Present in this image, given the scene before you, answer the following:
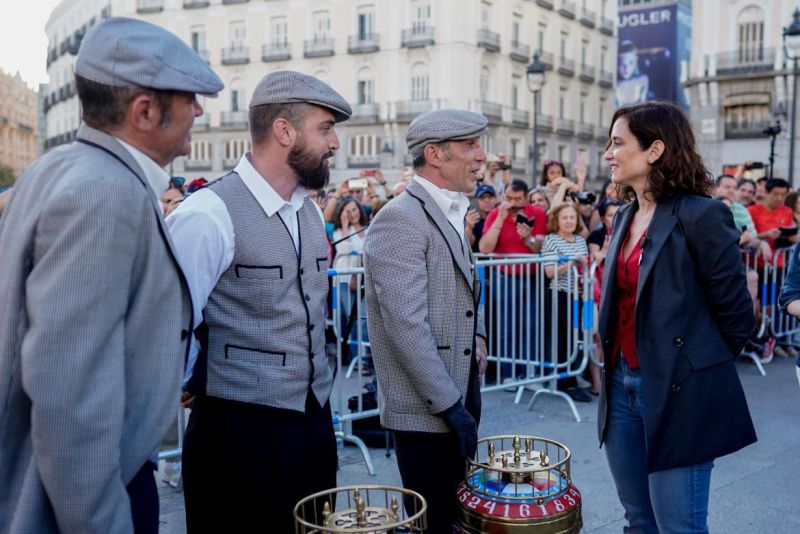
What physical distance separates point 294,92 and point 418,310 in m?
0.89

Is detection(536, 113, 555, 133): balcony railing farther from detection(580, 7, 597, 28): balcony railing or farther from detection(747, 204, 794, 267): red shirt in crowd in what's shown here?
detection(747, 204, 794, 267): red shirt in crowd

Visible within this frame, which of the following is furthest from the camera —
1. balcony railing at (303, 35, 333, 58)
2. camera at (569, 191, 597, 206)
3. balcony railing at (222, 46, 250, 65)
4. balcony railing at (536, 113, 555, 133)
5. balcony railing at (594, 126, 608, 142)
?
balcony railing at (594, 126, 608, 142)

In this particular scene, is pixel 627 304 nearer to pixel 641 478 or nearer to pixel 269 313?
pixel 641 478

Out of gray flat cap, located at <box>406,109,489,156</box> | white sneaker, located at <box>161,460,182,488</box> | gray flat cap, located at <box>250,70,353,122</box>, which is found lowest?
white sneaker, located at <box>161,460,182,488</box>

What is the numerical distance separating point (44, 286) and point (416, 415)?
1632 millimetres

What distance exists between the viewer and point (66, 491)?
162 cm

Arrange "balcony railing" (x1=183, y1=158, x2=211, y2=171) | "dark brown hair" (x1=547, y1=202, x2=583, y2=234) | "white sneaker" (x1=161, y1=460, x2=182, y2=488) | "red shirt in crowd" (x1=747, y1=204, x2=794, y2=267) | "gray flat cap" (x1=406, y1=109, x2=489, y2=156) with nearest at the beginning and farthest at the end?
"gray flat cap" (x1=406, y1=109, x2=489, y2=156)
"white sneaker" (x1=161, y1=460, x2=182, y2=488)
"dark brown hair" (x1=547, y1=202, x2=583, y2=234)
"red shirt in crowd" (x1=747, y1=204, x2=794, y2=267)
"balcony railing" (x1=183, y1=158, x2=211, y2=171)

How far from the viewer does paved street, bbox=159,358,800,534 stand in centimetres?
433

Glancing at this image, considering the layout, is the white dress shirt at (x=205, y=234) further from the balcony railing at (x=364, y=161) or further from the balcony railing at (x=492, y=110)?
the balcony railing at (x=492, y=110)

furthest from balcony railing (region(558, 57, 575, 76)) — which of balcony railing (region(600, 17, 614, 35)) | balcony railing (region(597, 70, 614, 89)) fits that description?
balcony railing (region(600, 17, 614, 35))

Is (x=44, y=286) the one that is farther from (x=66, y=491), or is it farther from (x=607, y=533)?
(x=607, y=533)

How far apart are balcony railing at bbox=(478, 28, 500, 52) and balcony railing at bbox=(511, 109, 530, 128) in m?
3.83

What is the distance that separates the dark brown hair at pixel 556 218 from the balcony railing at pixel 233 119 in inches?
1629

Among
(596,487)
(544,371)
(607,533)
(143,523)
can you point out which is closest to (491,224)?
(544,371)
